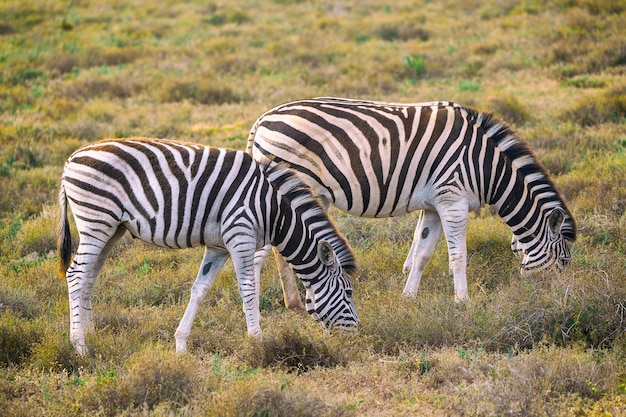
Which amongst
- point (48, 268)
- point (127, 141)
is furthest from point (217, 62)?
point (127, 141)

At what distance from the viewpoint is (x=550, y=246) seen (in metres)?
7.24

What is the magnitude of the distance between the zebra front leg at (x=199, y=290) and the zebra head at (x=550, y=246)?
2.93 meters

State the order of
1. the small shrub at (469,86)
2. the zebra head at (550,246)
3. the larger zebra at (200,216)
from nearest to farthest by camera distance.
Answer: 1. the larger zebra at (200,216)
2. the zebra head at (550,246)
3. the small shrub at (469,86)

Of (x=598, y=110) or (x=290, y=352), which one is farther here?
(x=598, y=110)

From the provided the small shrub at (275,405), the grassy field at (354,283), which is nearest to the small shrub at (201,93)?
the grassy field at (354,283)

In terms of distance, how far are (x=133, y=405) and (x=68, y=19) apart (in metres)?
20.2

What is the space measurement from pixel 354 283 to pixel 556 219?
2022 mm

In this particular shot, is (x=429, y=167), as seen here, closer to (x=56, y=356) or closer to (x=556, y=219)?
(x=556, y=219)

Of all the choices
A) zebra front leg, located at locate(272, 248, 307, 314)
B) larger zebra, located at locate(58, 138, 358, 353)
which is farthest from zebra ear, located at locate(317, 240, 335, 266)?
zebra front leg, located at locate(272, 248, 307, 314)

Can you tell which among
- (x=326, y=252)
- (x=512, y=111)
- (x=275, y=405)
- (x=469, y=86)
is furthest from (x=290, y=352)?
(x=469, y=86)

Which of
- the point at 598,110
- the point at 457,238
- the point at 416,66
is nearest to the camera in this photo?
the point at 457,238

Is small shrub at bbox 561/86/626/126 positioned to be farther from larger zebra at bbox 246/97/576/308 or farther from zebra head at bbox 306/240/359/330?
zebra head at bbox 306/240/359/330

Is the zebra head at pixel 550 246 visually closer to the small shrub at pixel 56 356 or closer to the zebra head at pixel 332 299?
the zebra head at pixel 332 299

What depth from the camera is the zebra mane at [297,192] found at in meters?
6.30
